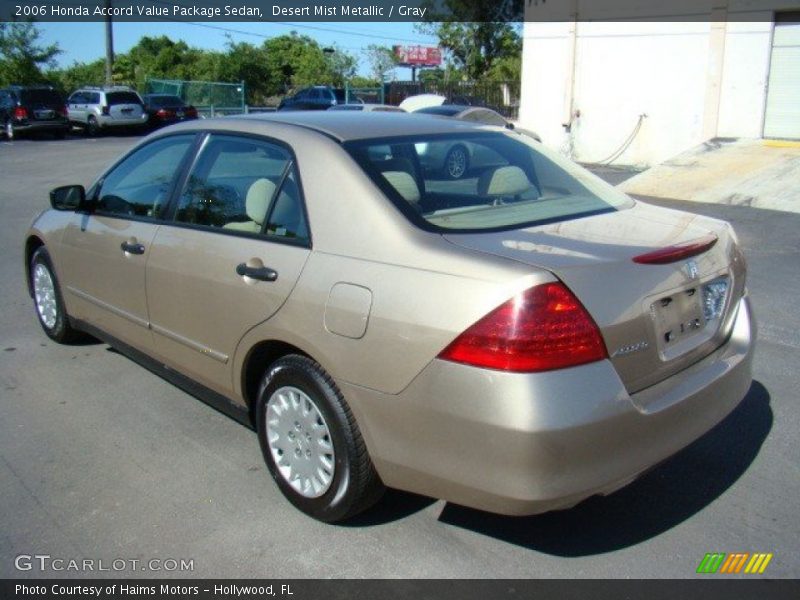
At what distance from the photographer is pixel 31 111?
27.8 metres

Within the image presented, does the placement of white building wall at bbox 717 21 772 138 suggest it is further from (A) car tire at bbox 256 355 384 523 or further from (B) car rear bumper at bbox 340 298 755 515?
(A) car tire at bbox 256 355 384 523

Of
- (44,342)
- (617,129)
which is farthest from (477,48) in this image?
(44,342)

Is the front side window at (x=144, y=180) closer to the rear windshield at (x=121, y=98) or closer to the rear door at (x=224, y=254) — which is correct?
the rear door at (x=224, y=254)

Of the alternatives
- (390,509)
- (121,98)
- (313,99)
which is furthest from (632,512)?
(313,99)

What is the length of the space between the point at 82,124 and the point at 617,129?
21657 mm

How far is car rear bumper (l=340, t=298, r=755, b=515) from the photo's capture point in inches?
102

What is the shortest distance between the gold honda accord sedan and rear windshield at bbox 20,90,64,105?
27046 mm

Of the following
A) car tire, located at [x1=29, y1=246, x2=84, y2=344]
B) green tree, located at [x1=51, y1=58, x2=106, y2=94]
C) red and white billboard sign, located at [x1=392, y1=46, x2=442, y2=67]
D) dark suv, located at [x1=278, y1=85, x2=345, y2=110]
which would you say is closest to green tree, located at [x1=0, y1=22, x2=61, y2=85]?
green tree, located at [x1=51, y1=58, x2=106, y2=94]

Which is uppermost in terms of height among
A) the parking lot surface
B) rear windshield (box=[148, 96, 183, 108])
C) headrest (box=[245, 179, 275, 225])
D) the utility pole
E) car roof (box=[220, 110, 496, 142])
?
the utility pole

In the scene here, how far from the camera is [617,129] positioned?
19.5 m

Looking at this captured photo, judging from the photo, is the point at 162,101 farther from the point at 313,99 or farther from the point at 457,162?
the point at 457,162

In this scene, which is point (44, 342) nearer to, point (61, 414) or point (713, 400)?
point (61, 414)

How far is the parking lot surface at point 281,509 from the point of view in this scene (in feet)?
10.1

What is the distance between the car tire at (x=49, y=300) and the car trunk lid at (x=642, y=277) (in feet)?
11.6
